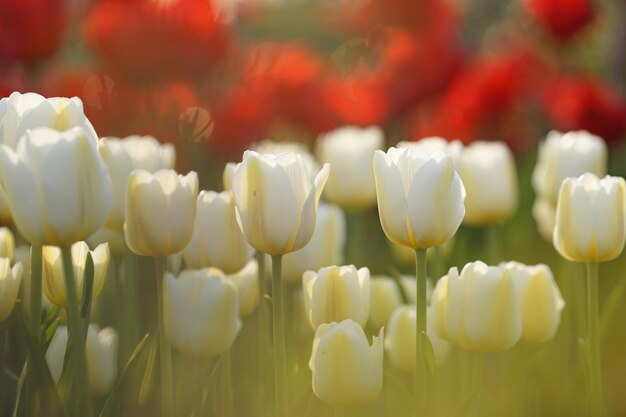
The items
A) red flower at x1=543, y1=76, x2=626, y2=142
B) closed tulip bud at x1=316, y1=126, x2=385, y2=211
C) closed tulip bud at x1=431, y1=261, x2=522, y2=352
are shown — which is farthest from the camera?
red flower at x1=543, y1=76, x2=626, y2=142

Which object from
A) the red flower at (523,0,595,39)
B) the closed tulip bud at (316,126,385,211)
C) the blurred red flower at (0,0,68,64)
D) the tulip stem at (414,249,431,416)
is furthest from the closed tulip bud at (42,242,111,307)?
the red flower at (523,0,595,39)

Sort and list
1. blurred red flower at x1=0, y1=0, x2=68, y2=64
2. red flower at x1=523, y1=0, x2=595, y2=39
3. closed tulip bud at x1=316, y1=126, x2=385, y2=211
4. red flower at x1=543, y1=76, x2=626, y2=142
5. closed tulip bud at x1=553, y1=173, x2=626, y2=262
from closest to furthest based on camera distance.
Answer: closed tulip bud at x1=553, y1=173, x2=626, y2=262
closed tulip bud at x1=316, y1=126, x2=385, y2=211
blurred red flower at x1=0, y1=0, x2=68, y2=64
red flower at x1=543, y1=76, x2=626, y2=142
red flower at x1=523, y1=0, x2=595, y2=39

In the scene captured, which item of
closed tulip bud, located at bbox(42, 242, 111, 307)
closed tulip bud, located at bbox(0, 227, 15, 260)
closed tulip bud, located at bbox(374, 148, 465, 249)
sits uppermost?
closed tulip bud, located at bbox(374, 148, 465, 249)

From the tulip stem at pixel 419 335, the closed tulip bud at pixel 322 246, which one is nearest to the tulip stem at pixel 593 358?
the tulip stem at pixel 419 335

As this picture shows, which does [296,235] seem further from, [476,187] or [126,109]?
[126,109]

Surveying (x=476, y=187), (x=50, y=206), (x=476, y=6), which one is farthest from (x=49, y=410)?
(x=476, y=6)

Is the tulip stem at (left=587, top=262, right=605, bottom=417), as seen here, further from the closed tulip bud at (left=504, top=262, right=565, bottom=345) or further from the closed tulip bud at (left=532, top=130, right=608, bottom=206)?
the closed tulip bud at (left=532, top=130, right=608, bottom=206)

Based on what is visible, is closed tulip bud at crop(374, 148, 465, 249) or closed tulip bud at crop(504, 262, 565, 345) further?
closed tulip bud at crop(504, 262, 565, 345)
